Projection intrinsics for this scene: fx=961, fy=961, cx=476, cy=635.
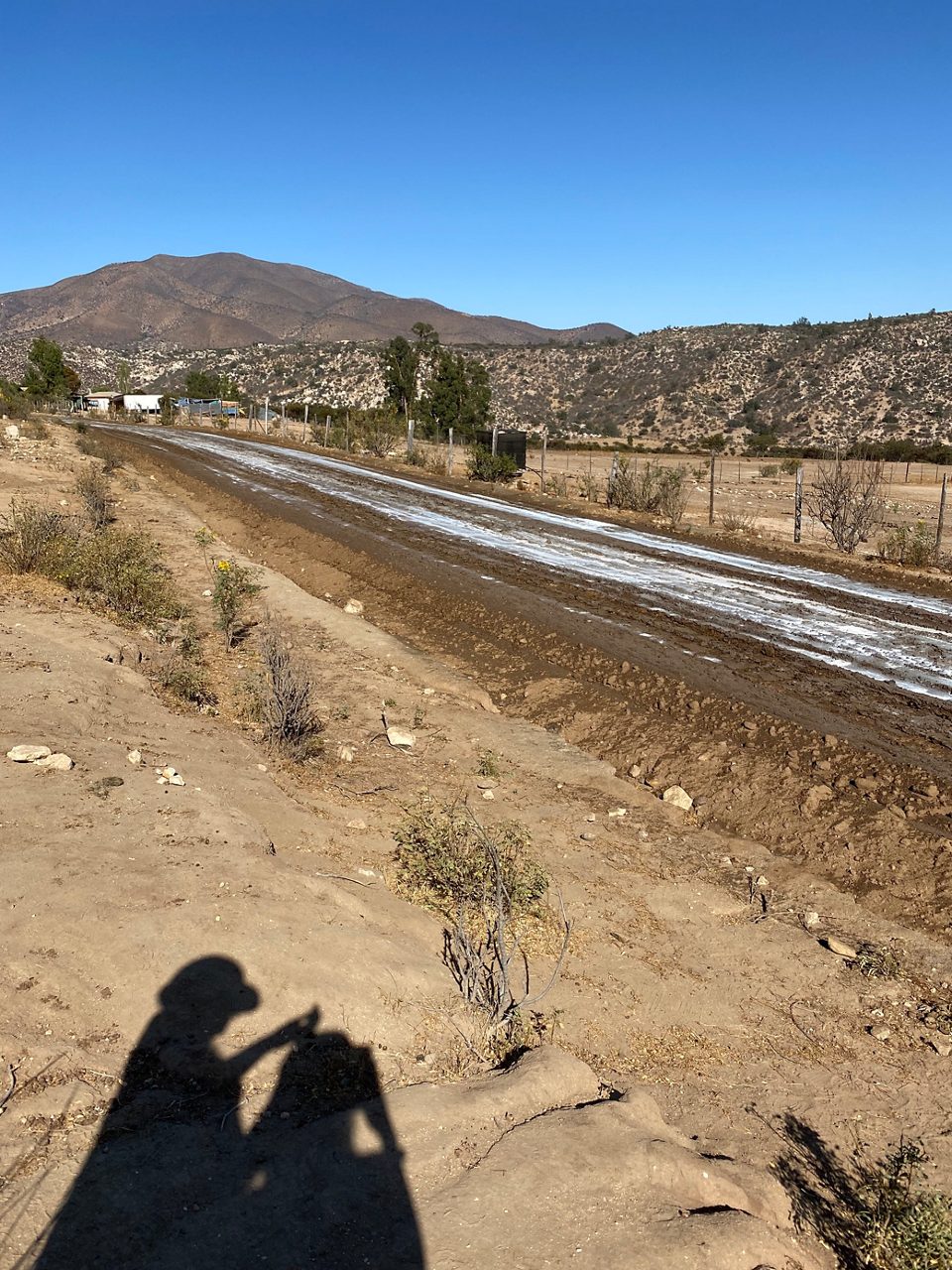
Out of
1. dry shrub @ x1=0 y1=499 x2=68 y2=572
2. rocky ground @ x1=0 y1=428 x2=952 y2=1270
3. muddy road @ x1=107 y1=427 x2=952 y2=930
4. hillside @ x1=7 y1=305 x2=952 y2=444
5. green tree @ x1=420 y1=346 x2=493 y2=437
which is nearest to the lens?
rocky ground @ x1=0 y1=428 x2=952 y2=1270

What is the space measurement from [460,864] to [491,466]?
2603 centimetres

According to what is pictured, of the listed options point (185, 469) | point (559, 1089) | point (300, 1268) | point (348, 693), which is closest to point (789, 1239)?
point (559, 1089)

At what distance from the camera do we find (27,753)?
20.4ft

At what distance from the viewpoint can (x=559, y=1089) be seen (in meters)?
3.95

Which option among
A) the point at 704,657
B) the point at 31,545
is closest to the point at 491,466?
the point at 31,545

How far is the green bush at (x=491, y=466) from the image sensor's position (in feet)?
102

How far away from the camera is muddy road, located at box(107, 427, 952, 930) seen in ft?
22.7

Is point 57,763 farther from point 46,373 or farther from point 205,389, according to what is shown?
point 205,389

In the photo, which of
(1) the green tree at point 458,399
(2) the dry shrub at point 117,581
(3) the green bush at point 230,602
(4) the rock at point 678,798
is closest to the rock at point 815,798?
(4) the rock at point 678,798

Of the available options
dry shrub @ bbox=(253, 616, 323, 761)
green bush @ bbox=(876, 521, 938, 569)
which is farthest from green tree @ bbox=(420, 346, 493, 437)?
dry shrub @ bbox=(253, 616, 323, 761)

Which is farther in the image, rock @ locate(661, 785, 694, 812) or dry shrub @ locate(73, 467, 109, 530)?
dry shrub @ locate(73, 467, 109, 530)

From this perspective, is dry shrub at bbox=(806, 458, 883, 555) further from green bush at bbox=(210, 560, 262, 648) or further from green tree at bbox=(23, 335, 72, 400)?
green tree at bbox=(23, 335, 72, 400)

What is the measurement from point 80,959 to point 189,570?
10.8 meters

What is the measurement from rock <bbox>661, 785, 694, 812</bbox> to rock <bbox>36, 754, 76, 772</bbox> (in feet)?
14.0
